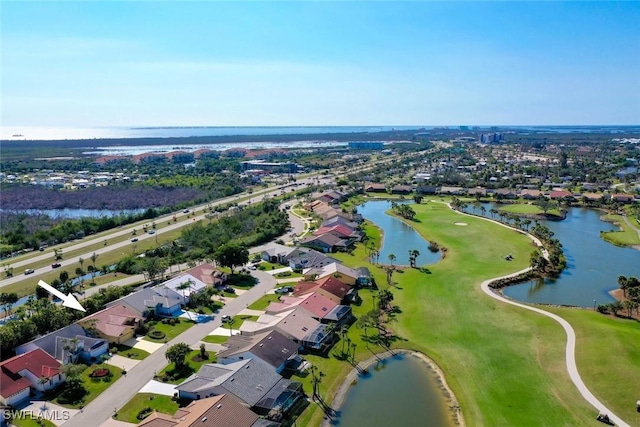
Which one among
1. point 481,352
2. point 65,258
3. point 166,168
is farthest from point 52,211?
point 481,352

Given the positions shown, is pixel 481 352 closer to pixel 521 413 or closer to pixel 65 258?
pixel 521 413

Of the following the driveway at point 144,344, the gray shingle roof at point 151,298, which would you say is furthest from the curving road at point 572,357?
the gray shingle roof at point 151,298

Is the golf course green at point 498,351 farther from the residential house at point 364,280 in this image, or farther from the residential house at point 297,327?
the residential house at point 297,327

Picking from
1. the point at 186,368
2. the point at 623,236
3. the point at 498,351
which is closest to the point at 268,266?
the point at 186,368

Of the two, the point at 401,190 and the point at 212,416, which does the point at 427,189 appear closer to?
the point at 401,190

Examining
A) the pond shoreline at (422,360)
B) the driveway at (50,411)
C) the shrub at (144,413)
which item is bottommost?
the pond shoreline at (422,360)

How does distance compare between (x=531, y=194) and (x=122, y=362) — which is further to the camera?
(x=531, y=194)

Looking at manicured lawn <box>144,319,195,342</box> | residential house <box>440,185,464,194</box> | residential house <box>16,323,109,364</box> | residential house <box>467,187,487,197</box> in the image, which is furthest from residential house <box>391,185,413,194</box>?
residential house <box>16,323,109,364</box>
